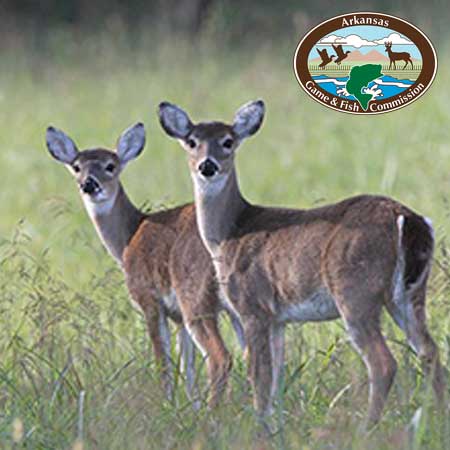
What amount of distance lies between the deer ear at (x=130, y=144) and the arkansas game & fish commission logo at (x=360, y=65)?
3.50 ft

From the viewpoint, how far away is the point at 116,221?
825 cm

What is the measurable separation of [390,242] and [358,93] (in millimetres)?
1062

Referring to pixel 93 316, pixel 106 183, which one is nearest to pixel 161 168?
pixel 106 183

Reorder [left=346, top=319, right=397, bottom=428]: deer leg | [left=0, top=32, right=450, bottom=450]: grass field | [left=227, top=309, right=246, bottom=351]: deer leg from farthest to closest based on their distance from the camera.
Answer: [left=227, top=309, right=246, bottom=351]: deer leg
[left=346, top=319, right=397, bottom=428]: deer leg
[left=0, top=32, right=450, bottom=450]: grass field

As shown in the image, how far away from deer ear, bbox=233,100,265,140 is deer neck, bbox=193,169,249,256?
0.63ft

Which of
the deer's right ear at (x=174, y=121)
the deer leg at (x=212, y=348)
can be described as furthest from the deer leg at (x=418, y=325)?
the deer's right ear at (x=174, y=121)

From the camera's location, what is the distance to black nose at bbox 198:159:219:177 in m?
7.26

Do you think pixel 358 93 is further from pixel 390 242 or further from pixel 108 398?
pixel 108 398

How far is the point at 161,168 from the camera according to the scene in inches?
554

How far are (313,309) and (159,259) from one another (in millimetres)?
1295

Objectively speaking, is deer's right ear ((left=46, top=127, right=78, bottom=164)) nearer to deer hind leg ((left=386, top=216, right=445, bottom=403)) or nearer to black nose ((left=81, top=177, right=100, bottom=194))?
black nose ((left=81, top=177, right=100, bottom=194))

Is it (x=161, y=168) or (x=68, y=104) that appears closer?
(x=161, y=168)

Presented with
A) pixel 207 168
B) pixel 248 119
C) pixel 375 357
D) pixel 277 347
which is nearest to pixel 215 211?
pixel 207 168

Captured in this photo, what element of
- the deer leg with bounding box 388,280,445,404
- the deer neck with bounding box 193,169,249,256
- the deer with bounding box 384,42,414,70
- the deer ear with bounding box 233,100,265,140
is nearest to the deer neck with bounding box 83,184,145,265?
the deer neck with bounding box 193,169,249,256
